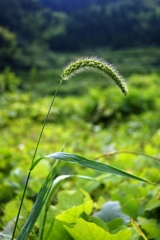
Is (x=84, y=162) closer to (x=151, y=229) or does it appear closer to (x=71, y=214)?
(x=71, y=214)

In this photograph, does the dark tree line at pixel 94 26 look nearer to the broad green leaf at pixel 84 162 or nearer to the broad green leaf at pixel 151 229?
the broad green leaf at pixel 151 229

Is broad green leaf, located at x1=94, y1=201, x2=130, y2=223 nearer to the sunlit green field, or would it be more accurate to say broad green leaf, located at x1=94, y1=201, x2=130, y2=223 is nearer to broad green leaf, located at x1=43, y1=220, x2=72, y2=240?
the sunlit green field

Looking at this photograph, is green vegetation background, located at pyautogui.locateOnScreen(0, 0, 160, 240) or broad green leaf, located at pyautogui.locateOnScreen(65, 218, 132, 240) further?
green vegetation background, located at pyautogui.locateOnScreen(0, 0, 160, 240)

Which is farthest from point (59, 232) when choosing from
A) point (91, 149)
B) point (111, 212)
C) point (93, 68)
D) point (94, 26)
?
point (94, 26)

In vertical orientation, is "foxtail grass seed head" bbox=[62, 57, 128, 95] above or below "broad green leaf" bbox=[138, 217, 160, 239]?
above

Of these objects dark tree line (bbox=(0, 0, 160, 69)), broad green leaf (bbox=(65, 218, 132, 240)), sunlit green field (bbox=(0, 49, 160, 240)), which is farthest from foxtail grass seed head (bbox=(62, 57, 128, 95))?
dark tree line (bbox=(0, 0, 160, 69))

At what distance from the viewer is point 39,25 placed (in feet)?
187

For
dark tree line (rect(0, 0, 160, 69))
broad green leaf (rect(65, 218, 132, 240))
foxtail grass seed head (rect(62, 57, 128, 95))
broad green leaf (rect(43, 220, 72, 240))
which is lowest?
broad green leaf (rect(65, 218, 132, 240))

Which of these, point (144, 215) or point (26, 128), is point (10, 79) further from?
point (144, 215)

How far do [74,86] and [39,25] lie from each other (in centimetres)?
3054

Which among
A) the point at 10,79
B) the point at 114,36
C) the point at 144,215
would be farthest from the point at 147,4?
the point at 144,215

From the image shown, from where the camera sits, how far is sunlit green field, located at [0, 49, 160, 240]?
3.02 feet

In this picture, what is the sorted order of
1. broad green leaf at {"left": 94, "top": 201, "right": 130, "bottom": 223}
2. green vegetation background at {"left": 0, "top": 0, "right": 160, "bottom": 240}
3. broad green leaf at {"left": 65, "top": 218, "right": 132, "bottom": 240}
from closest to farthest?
broad green leaf at {"left": 65, "top": 218, "right": 132, "bottom": 240}, broad green leaf at {"left": 94, "top": 201, "right": 130, "bottom": 223}, green vegetation background at {"left": 0, "top": 0, "right": 160, "bottom": 240}

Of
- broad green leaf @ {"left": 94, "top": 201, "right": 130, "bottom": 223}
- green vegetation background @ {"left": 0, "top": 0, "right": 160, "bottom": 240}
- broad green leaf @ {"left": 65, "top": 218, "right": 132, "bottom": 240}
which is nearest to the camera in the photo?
broad green leaf @ {"left": 65, "top": 218, "right": 132, "bottom": 240}
